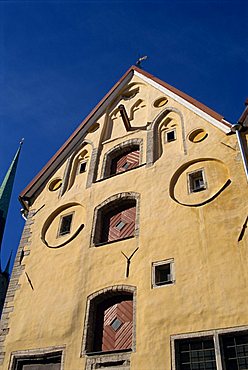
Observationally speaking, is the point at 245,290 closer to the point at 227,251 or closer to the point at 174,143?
the point at 227,251

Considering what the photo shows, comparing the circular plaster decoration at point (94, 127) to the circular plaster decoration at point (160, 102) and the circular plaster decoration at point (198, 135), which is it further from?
the circular plaster decoration at point (198, 135)

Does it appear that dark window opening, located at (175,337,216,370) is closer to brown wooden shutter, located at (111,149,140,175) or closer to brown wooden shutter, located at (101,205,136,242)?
brown wooden shutter, located at (101,205,136,242)

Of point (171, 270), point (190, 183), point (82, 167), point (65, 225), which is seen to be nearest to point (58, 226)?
point (65, 225)

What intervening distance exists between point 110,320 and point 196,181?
410 centimetres

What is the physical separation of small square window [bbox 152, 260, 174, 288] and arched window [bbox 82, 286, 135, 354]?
58 cm

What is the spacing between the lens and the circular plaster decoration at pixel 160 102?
13312 millimetres

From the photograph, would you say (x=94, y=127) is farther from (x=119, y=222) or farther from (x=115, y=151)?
(x=119, y=222)

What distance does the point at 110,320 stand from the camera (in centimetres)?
876

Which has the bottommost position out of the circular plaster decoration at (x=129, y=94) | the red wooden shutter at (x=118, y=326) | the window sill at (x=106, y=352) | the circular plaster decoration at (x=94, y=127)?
the window sill at (x=106, y=352)

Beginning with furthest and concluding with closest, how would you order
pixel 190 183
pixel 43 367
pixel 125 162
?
1. pixel 125 162
2. pixel 190 183
3. pixel 43 367

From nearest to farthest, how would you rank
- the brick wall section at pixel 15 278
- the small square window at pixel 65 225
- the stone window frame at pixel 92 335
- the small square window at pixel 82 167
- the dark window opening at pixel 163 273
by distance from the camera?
the stone window frame at pixel 92 335, the dark window opening at pixel 163 273, the brick wall section at pixel 15 278, the small square window at pixel 65 225, the small square window at pixel 82 167

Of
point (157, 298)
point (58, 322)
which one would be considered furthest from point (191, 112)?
point (58, 322)

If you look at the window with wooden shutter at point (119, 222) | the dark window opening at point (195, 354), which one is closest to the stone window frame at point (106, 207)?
the window with wooden shutter at point (119, 222)

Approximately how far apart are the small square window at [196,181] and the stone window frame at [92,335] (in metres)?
2.94
